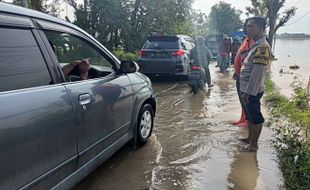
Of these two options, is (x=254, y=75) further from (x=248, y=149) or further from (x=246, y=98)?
(x=248, y=149)

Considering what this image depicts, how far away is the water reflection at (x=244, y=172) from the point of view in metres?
3.86

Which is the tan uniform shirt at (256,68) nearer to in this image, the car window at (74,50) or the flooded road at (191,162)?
the flooded road at (191,162)

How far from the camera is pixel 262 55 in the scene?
4.52 m

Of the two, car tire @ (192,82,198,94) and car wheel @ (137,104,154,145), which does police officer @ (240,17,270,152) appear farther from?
car tire @ (192,82,198,94)

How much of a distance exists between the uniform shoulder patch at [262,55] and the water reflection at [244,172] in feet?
4.22

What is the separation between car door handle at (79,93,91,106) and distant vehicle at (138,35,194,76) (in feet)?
26.7

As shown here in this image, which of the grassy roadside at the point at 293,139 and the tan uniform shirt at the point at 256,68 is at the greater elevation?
the tan uniform shirt at the point at 256,68

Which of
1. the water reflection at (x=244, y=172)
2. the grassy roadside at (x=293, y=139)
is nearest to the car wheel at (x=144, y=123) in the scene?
the water reflection at (x=244, y=172)

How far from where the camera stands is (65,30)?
3352mm

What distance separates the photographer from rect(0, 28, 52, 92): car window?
2449 millimetres

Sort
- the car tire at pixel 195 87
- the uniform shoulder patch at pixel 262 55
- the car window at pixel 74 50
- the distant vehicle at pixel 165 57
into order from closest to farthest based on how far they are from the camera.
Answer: the car window at pixel 74 50, the uniform shoulder patch at pixel 262 55, the car tire at pixel 195 87, the distant vehicle at pixel 165 57

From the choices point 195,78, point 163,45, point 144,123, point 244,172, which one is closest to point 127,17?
point 163,45

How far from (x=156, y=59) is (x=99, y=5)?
6657mm

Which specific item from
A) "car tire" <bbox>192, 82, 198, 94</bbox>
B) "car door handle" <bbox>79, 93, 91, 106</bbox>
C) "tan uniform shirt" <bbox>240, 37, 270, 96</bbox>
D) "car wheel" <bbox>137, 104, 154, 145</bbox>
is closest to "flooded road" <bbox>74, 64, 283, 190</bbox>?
"car wheel" <bbox>137, 104, 154, 145</bbox>
